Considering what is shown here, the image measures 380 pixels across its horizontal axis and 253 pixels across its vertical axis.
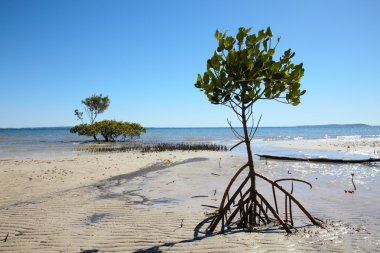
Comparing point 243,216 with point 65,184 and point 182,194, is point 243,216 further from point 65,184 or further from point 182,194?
point 65,184

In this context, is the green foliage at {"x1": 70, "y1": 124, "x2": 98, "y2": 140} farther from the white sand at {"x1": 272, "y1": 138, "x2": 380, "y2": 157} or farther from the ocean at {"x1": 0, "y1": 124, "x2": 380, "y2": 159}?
the white sand at {"x1": 272, "y1": 138, "x2": 380, "y2": 157}

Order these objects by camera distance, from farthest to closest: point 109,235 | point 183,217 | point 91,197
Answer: point 91,197 → point 183,217 → point 109,235

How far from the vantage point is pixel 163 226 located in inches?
285

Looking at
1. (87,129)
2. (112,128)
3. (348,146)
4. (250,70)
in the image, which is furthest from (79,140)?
(250,70)

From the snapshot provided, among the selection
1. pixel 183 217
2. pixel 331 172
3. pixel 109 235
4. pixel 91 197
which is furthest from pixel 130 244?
pixel 331 172

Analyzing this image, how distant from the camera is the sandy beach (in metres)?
6.06

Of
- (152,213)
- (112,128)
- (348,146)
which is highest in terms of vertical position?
(112,128)

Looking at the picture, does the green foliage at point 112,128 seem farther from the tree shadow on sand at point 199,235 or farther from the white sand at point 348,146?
the tree shadow on sand at point 199,235

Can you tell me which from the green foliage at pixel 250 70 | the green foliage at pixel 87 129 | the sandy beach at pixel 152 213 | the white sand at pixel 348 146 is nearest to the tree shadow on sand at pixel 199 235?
the sandy beach at pixel 152 213

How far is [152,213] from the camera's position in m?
8.42

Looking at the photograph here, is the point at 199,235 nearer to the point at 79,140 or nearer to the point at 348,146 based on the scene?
the point at 348,146

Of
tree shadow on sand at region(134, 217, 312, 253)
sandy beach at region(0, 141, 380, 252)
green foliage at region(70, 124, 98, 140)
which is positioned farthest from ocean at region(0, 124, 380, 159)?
tree shadow on sand at region(134, 217, 312, 253)

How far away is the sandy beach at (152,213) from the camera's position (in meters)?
6.06

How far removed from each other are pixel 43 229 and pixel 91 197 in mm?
3403
